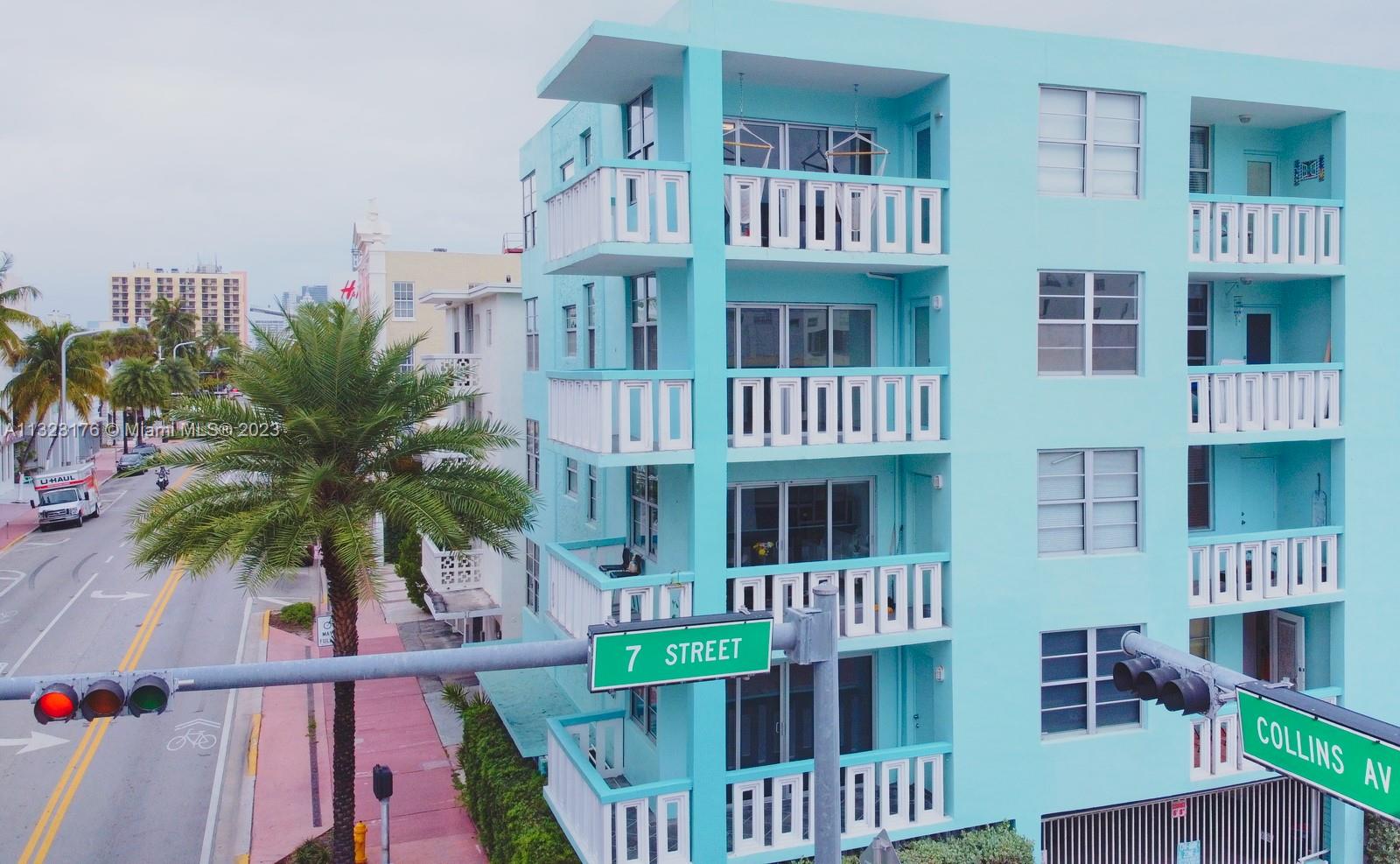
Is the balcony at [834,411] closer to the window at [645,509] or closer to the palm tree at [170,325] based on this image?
the window at [645,509]

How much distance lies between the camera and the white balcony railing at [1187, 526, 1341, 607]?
14.7 meters

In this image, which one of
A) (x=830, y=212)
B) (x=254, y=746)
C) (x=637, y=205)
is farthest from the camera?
(x=254, y=746)

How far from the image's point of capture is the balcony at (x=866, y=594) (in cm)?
1306

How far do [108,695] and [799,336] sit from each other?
9.10 meters

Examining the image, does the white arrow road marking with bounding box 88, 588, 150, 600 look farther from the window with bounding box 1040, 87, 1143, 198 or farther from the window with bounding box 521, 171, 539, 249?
the window with bounding box 1040, 87, 1143, 198

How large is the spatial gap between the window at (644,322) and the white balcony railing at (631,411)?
95.6 inches

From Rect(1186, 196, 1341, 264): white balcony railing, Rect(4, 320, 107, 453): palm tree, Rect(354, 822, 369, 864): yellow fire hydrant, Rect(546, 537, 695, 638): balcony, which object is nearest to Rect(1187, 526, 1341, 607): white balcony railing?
Rect(1186, 196, 1341, 264): white balcony railing

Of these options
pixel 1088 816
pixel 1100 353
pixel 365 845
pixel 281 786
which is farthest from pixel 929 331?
pixel 281 786

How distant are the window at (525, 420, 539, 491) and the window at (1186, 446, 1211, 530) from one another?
11.1m

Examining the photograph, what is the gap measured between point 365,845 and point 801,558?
8821 millimetres

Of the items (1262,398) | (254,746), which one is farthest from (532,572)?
(1262,398)

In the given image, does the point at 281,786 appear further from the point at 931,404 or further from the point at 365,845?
the point at 931,404

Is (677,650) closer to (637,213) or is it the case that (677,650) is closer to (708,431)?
(708,431)

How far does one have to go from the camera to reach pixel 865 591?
43.8ft
